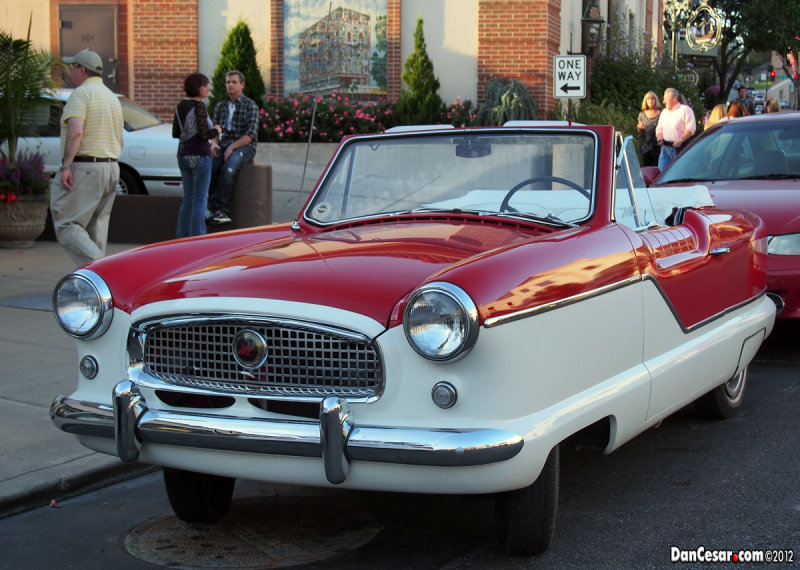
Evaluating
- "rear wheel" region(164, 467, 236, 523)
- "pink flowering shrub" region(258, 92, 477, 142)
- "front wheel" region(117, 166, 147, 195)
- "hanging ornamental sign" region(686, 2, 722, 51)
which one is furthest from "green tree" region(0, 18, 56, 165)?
"hanging ornamental sign" region(686, 2, 722, 51)

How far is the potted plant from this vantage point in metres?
11.8

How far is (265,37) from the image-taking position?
19734 mm

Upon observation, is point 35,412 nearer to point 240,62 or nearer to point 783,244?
point 783,244

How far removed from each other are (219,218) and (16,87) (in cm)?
264

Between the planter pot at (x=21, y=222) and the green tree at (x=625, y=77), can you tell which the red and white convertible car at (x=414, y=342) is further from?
the green tree at (x=625, y=77)

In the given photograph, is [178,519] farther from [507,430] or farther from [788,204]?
[788,204]

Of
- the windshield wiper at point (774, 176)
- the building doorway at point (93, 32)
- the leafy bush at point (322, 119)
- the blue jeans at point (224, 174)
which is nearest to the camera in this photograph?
the windshield wiper at point (774, 176)

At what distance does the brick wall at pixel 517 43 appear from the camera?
19.1 m

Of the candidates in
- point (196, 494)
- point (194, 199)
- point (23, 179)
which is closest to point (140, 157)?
point (23, 179)

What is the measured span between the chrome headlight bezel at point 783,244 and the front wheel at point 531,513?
3897mm

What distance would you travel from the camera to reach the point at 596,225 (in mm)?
4363

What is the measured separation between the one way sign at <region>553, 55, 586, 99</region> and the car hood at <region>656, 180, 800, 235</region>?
21.6 feet

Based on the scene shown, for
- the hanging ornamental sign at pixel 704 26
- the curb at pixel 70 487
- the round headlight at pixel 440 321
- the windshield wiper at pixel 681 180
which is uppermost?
the hanging ornamental sign at pixel 704 26

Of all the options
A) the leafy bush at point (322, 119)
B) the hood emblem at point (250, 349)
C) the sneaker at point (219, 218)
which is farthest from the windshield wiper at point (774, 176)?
the leafy bush at point (322, 119)
